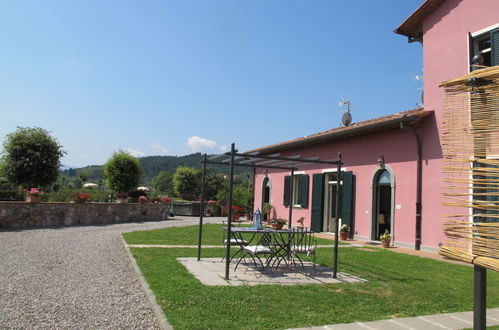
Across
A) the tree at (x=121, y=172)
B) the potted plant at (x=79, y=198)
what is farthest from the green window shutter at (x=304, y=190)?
the tree at (x=121, y=172)

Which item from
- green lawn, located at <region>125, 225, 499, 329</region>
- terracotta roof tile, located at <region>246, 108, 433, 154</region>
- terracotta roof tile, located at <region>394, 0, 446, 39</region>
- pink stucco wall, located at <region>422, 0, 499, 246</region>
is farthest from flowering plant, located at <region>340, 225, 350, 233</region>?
terracotta roof tile, located at <region>394, 0, 446, 39</region>

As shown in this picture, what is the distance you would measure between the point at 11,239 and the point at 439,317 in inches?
405

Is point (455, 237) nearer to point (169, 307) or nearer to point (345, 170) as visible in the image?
point (169, 307)

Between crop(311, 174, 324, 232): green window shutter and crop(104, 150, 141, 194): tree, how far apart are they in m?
10.3

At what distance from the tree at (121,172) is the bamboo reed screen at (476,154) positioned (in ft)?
63.5

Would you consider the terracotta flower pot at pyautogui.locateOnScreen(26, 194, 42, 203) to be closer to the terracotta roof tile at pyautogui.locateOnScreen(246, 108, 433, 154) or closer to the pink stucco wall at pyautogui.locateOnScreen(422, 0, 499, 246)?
the terracotta roof tile at pyautogui.locateOnScreen(246, 108, 433, 154)

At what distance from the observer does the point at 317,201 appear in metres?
14.4

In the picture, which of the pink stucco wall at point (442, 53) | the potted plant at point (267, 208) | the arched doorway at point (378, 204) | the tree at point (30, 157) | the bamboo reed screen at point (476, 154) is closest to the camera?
the bamboo reed screen at point (476, 154)

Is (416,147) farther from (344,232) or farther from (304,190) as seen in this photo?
(304,190)

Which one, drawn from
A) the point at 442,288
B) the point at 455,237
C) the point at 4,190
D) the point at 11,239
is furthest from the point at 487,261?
the point at 4,190

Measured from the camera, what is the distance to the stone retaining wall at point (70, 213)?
1301cm

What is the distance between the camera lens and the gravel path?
3.92 metres

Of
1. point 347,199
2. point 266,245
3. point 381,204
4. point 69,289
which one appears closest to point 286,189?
point 347,199

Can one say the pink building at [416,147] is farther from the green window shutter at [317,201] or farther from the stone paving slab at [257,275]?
the stone paving slab at [257,275]
